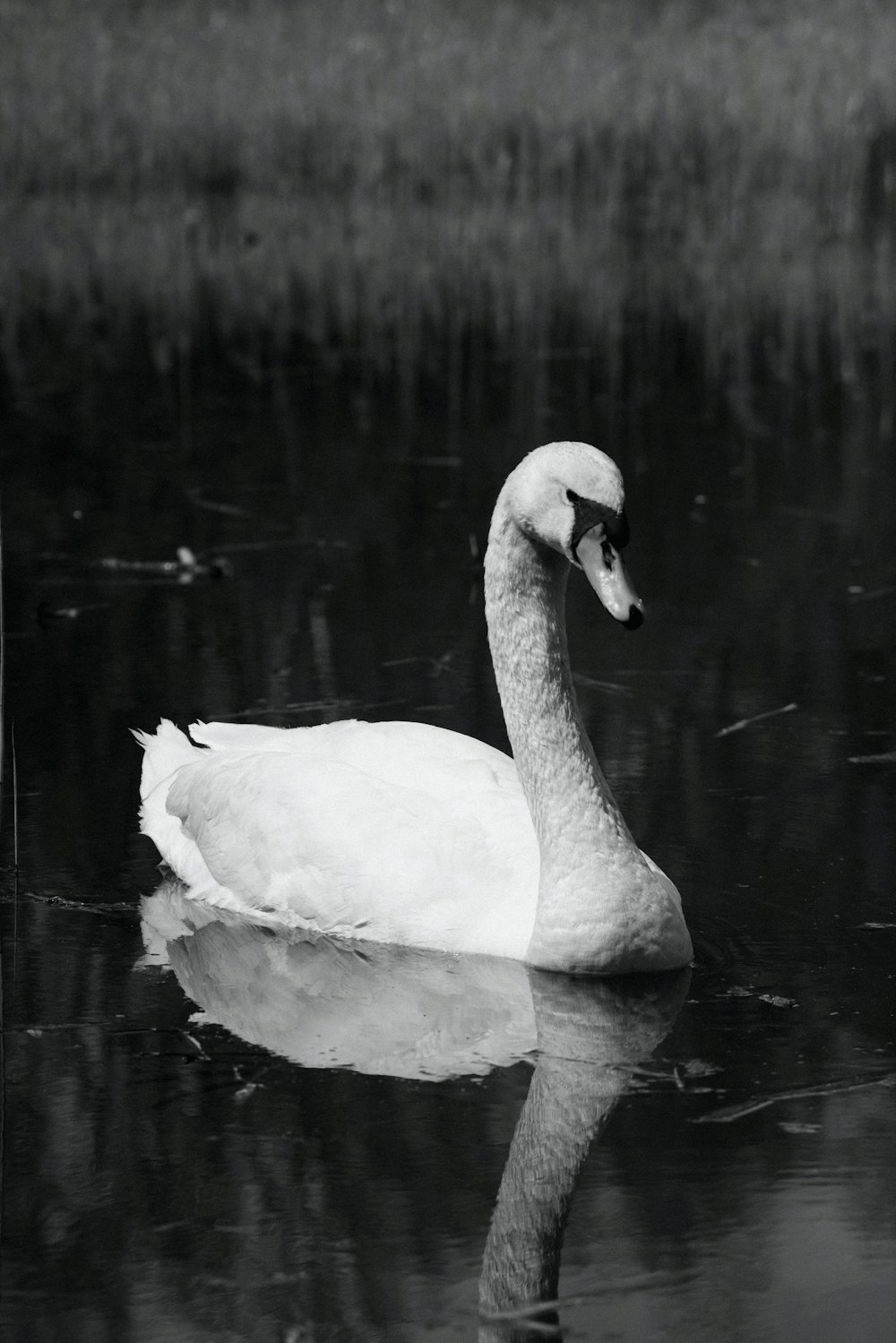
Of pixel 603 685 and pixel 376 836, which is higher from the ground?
pixel 376 836

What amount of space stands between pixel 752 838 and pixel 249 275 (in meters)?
13.5

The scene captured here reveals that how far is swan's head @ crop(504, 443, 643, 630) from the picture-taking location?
523 cm

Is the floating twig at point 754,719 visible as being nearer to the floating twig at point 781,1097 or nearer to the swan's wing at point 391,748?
the swan's wing at point 391,748

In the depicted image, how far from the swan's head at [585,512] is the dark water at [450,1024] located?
3.41 ft

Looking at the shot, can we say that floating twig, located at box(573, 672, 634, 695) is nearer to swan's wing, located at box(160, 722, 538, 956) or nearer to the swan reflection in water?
swan's wing, located at box(160, 722, 538, 956)

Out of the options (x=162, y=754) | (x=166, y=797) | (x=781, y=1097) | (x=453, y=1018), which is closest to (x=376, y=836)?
(x=453, y=1018)

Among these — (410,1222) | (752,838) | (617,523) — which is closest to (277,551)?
(752,838)

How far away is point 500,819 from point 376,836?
13.0 inches

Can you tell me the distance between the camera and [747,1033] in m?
5.19

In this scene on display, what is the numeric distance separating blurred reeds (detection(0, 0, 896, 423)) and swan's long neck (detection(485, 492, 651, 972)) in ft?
33.6

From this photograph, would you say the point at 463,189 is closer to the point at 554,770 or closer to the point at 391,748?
the point at 391,748

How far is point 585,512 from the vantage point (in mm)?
5324

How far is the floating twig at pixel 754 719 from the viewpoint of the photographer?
24.7 ft

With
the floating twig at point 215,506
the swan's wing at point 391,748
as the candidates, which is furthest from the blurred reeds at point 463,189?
the swan's wing at point 391,748
